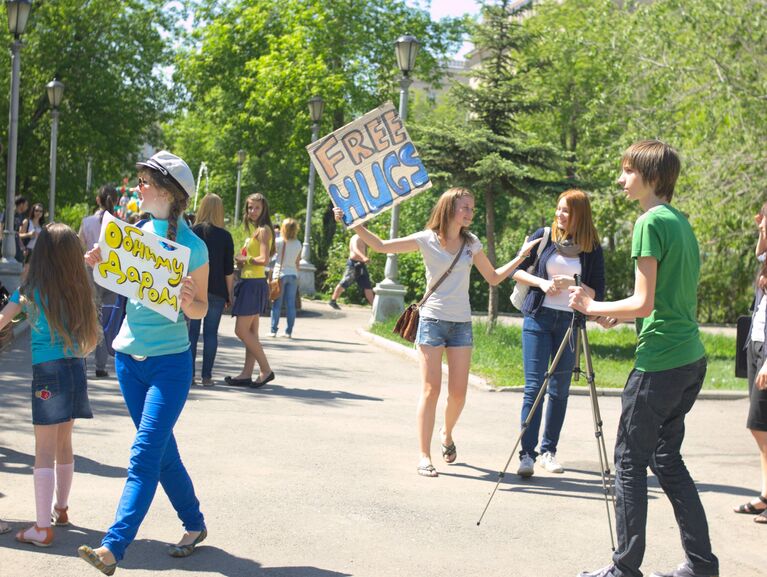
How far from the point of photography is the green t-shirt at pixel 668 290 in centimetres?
484

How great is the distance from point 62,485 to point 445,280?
3.09 meters

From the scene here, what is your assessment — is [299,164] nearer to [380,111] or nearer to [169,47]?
[169,47]

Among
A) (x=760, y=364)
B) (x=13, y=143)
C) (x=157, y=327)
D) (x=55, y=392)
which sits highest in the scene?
(x=13, y=143)

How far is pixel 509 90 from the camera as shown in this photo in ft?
64.5

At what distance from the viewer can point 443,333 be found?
763 cm

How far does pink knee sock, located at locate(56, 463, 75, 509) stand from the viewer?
18.6 ft

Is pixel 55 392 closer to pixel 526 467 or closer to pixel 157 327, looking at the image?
pixel 157 327

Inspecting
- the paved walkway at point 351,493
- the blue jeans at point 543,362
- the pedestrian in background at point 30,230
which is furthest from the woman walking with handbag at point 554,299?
the pedestrian in background at point 30,230

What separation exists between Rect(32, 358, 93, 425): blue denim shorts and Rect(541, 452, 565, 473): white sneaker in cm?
369

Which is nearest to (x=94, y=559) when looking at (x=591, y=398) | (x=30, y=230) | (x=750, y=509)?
(x=591, y=398)

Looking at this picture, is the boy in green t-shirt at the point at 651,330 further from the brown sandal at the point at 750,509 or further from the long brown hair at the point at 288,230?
the long brown hair at the point at 288,230

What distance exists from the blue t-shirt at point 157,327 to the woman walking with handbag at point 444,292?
8.68ft

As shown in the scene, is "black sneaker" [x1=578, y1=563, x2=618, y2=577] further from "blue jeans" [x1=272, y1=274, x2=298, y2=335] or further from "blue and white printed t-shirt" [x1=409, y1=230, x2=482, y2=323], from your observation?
"blue jeans" [x1=272, y1=274, x2=298, y2=335]

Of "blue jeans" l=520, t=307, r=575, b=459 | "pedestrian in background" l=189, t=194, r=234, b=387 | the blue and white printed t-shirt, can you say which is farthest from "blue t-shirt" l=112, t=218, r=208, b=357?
"pedestrian in background" l=189, t=194, r=234, b=387
